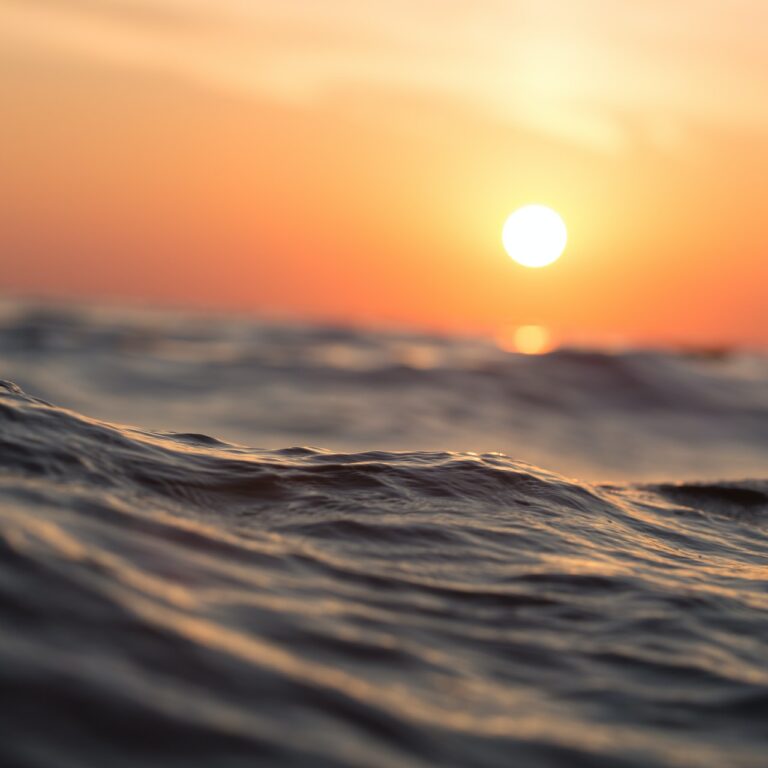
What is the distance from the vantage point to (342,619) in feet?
8.41

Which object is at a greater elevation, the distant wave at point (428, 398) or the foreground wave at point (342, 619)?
the distant wave at point (428, 398)

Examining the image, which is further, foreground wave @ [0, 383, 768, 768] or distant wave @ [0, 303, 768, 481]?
distant wave @ [0, 303, 768, 481]

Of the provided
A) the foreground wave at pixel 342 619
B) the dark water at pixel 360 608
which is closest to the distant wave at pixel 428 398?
the dark water at pixel 360 608

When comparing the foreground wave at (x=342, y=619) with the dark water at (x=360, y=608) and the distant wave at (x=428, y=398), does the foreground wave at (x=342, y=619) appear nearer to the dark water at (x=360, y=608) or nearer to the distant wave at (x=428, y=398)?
the dark water at (x=360, y=608)

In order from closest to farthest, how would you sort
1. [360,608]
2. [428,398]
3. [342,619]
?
1. [342,619]
2. [360,608]
3. [428,398]

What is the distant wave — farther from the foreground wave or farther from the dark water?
the foreground wave

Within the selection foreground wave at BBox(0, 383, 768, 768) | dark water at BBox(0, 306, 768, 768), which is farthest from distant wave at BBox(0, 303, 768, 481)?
foreground wave at BBox(0, 383, 768, 768)

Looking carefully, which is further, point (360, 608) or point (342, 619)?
point (360, 608)

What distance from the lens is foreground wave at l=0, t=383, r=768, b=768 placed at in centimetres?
195

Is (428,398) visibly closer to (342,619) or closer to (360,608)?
(360,608)

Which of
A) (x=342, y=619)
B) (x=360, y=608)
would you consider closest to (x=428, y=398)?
(x=360, y=608)

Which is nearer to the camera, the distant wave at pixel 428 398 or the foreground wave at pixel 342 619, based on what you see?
the foreground wave at pixel 342 619

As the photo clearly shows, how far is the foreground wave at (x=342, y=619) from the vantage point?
195cm

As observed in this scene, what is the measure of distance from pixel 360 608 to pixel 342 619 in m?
0.13
